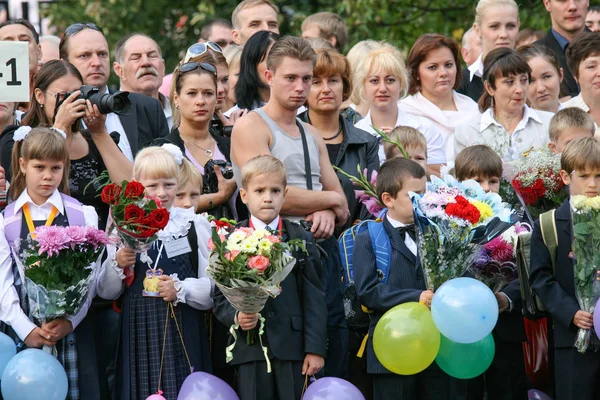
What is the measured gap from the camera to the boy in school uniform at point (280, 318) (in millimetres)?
7121

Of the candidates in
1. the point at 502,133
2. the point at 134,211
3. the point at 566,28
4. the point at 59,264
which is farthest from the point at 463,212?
the point at 566,28

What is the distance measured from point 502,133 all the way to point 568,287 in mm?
1946

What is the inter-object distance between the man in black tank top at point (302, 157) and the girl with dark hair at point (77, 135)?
0.82 meters

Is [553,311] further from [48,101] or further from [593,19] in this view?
[593,19]

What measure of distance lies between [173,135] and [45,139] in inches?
45.7

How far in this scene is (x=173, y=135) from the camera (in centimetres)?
831

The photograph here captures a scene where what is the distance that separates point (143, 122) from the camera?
878cm

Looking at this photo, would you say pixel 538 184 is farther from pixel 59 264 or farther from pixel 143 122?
pixel 59 264

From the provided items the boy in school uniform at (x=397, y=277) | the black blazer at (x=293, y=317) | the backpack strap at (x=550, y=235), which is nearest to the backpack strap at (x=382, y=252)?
the boy in school uniform at (x=397, y=277)

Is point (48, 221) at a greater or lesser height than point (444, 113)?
lesser

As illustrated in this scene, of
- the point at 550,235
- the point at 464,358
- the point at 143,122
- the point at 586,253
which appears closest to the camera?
the point at 586,253

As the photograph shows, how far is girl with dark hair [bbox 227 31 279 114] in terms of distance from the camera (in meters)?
8.94

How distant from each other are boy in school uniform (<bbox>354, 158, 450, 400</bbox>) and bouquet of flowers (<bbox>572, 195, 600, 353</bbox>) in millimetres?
863

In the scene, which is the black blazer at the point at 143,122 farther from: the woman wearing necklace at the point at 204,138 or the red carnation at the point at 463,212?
the red carnation at the point at 463,212
